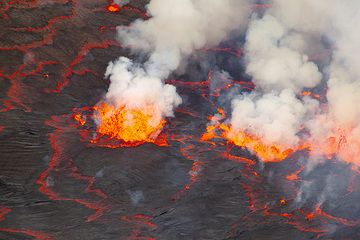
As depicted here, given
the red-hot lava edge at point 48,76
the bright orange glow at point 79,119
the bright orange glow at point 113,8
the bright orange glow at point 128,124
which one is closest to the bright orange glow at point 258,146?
the bright orange glow at point 128,124

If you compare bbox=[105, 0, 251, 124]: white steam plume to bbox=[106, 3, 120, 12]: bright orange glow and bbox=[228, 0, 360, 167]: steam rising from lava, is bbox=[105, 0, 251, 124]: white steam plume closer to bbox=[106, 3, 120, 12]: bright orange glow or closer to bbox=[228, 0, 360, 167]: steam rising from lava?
bbox=[106, 3, 120, 12]: bright orange glow

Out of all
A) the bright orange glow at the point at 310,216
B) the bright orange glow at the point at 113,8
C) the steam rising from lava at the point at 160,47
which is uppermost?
the bright orange glow at the point at 113,8

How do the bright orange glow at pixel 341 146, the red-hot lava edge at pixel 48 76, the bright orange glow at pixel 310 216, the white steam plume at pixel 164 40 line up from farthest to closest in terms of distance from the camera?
the white steam plume at pixel 164 40, the bright orange glow at pixel 341 146, the bright orange glow at pixel 310 216, the red-hot lava edge at pixel 48 76

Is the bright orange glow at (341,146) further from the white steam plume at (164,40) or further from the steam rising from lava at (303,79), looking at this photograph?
the white steam plume at (164,40)

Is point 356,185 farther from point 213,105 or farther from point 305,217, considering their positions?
point 213,105

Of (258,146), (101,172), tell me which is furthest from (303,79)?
(101,172)

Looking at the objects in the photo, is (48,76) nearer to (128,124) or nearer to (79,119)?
(79,119)
